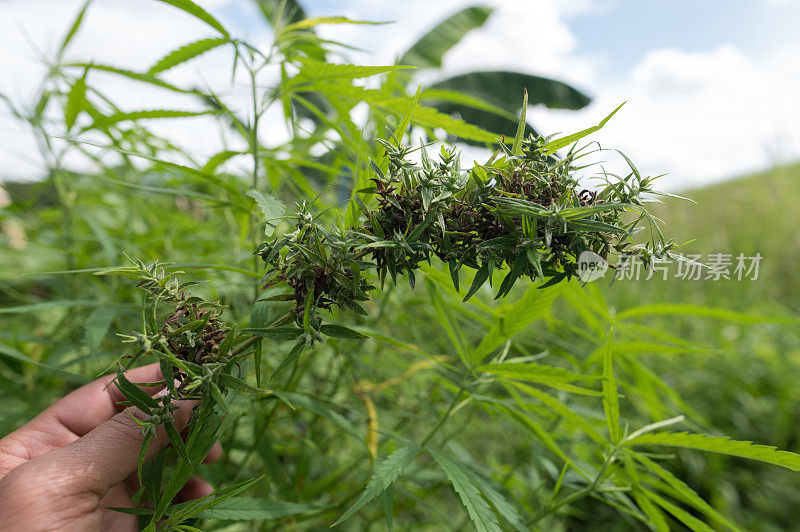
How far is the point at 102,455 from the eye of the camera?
0.45 metres

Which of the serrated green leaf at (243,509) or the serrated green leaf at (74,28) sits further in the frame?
the serrated green leaf at (74,28)

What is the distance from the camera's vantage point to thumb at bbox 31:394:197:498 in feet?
1.44

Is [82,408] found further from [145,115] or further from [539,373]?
[539,373]

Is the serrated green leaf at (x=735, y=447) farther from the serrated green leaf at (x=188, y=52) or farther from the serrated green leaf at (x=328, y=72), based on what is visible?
the serrated green leaf at (x=188, y=52)

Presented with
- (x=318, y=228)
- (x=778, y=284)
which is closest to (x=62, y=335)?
(x=318, y=228)

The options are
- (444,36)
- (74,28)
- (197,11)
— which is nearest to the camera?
(197,11)

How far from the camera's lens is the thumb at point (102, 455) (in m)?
0.44

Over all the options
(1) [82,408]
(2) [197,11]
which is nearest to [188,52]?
(2) [197,11]

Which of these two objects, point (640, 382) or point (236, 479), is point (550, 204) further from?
point (236, 479)

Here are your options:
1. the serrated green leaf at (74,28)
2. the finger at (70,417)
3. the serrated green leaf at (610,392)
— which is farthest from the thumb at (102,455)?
the serrated green leaf at (74,28)

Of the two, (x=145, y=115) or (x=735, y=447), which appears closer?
(x=735, y=447)

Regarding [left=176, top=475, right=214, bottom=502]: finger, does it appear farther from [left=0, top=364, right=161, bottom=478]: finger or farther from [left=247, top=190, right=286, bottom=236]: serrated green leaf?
[left=247, top=190, right=286, bottom=236]: serrated green leaf

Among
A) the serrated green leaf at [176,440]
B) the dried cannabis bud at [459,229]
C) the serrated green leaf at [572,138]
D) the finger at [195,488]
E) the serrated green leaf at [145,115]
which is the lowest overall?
the finger at [195,488]

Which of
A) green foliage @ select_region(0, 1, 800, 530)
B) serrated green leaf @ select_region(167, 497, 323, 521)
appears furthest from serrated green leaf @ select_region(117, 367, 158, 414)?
serrated green leaf @ select_region(167, 497, 323, 521)
